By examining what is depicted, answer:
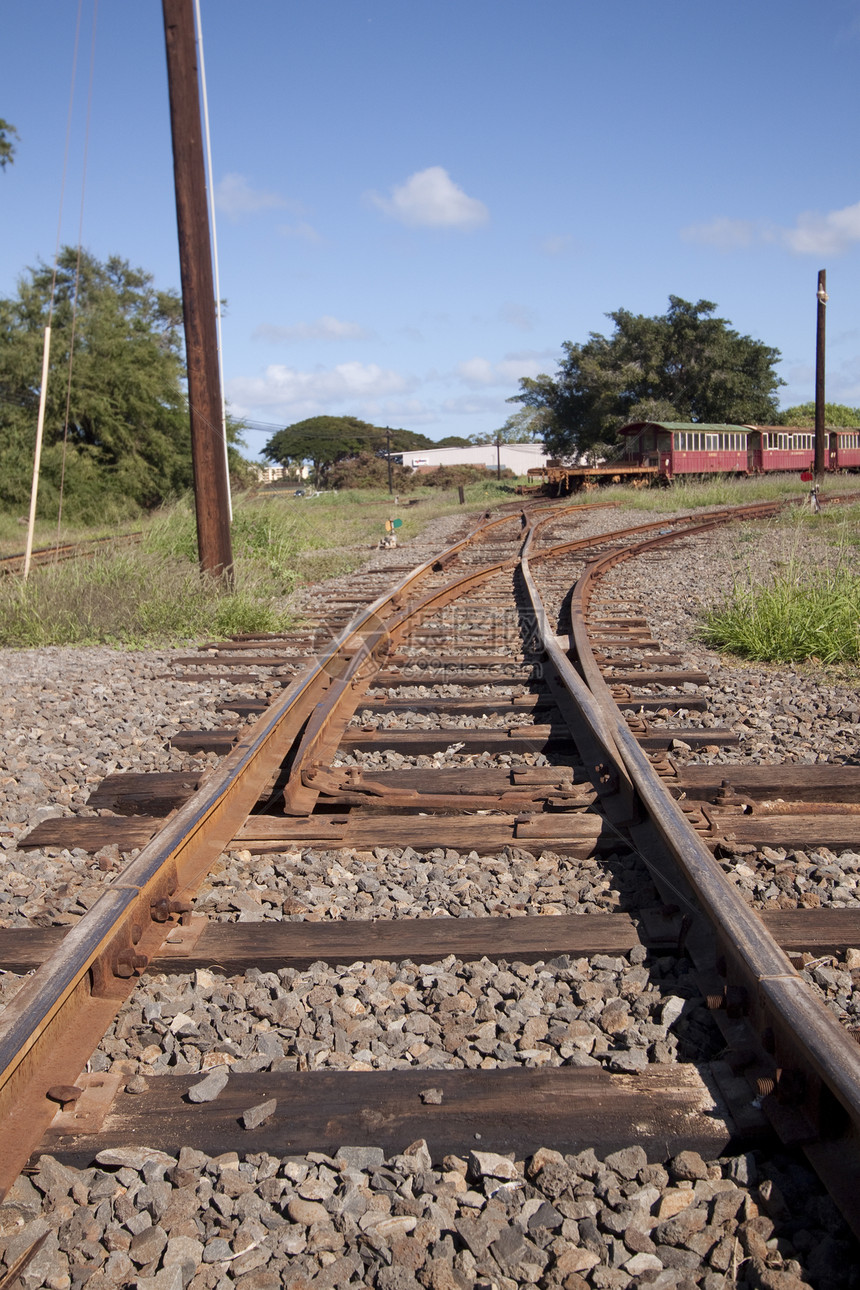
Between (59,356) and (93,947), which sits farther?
(59,356)

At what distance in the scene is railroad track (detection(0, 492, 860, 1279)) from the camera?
1.65 meters

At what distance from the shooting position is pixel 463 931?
2322 mm

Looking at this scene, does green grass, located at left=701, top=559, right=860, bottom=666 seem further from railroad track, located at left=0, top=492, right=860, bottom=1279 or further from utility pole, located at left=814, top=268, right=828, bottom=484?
utility pole, located at left=814, top=268, right=828, bottom=484

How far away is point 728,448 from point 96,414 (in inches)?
904

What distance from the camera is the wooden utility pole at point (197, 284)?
26.1 feet

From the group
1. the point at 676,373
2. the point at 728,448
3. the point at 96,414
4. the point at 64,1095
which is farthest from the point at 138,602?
the point at 676,373

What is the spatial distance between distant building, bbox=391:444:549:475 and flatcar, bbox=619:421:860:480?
47.5 meters

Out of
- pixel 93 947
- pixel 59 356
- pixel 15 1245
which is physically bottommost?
pixel 15 1245

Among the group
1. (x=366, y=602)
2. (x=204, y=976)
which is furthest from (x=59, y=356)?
(x=204, y=976)

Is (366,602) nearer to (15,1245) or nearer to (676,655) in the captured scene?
(676,655)

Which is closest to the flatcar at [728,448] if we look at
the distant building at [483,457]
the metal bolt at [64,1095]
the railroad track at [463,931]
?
the railroad track at [463,931]

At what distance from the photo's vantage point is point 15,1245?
144 centimetres

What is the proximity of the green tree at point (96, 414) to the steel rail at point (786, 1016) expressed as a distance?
89.3 ft

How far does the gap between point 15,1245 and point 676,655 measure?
15.6 ft
